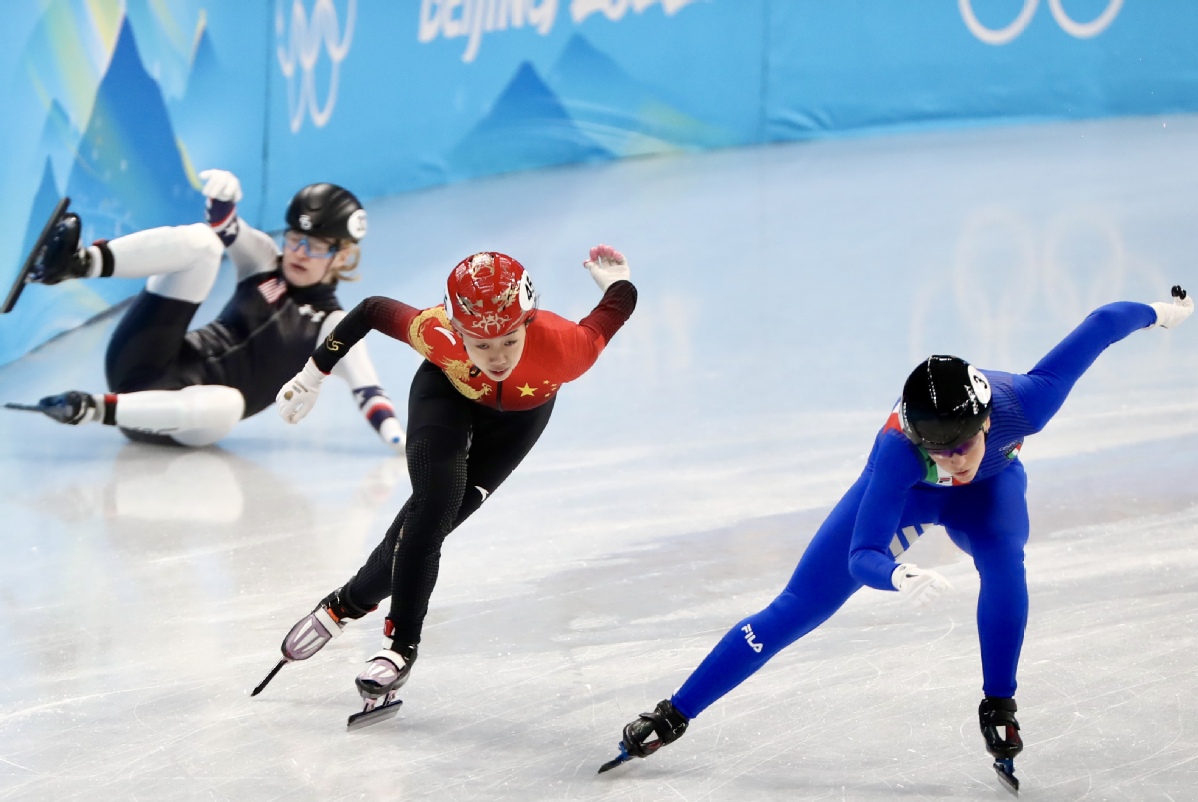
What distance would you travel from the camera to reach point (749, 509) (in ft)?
16.8

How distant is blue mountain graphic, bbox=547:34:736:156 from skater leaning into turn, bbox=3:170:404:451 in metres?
5.62

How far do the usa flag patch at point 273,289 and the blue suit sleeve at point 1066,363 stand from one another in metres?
3.53

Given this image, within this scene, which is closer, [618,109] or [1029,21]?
[1029,21]

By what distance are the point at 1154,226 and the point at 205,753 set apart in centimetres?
688

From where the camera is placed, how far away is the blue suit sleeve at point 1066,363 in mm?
3189

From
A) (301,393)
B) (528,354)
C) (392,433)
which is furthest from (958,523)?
(392,433)

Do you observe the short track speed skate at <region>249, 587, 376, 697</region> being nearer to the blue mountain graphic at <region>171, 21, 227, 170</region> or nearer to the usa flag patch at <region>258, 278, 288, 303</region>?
the usa flag patch at <region>258, 278, 288, 303</region>

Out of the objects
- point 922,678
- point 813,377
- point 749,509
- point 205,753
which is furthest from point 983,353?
point 205,753

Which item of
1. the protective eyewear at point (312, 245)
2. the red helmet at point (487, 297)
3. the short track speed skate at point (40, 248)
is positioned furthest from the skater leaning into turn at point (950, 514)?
the short track speed skate at point (40, 248)

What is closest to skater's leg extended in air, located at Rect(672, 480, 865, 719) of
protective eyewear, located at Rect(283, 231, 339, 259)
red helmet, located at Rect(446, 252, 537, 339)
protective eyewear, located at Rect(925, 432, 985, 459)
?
protective eyewear, located at Rect(925, 432, 985, 459)

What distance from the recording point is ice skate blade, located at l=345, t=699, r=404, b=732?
11.8 feet

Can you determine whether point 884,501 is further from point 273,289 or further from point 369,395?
point 273,289

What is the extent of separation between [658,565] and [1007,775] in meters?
1.63

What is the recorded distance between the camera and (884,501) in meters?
3.06
